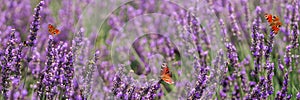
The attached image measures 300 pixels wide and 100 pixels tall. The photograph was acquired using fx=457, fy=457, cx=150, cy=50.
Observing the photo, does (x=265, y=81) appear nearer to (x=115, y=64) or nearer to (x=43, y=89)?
(x=115, y=64)

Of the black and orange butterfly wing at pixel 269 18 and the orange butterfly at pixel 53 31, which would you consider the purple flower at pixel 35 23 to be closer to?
the orange butterfly at pixel 53 31

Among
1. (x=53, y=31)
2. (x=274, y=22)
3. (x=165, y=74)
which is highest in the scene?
(x=53, y=31)

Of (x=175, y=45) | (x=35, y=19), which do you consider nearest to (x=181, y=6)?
(x=175, y=45)

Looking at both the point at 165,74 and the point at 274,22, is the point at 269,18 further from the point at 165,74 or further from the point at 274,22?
the point at 165,74

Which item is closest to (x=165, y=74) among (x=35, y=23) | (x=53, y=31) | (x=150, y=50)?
(x=150, y=50)

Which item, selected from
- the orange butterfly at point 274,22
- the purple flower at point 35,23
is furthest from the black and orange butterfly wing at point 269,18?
the purple flower at point 35,23

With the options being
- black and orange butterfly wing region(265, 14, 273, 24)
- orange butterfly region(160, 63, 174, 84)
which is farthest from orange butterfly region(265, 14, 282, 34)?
orange butterfly region(160, 63, 174, 84)

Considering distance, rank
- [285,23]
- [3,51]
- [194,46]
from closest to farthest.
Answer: [3,51]
[194,46]
[285,23]

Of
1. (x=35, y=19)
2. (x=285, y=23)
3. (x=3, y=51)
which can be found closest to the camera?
(x=35, y=19)
